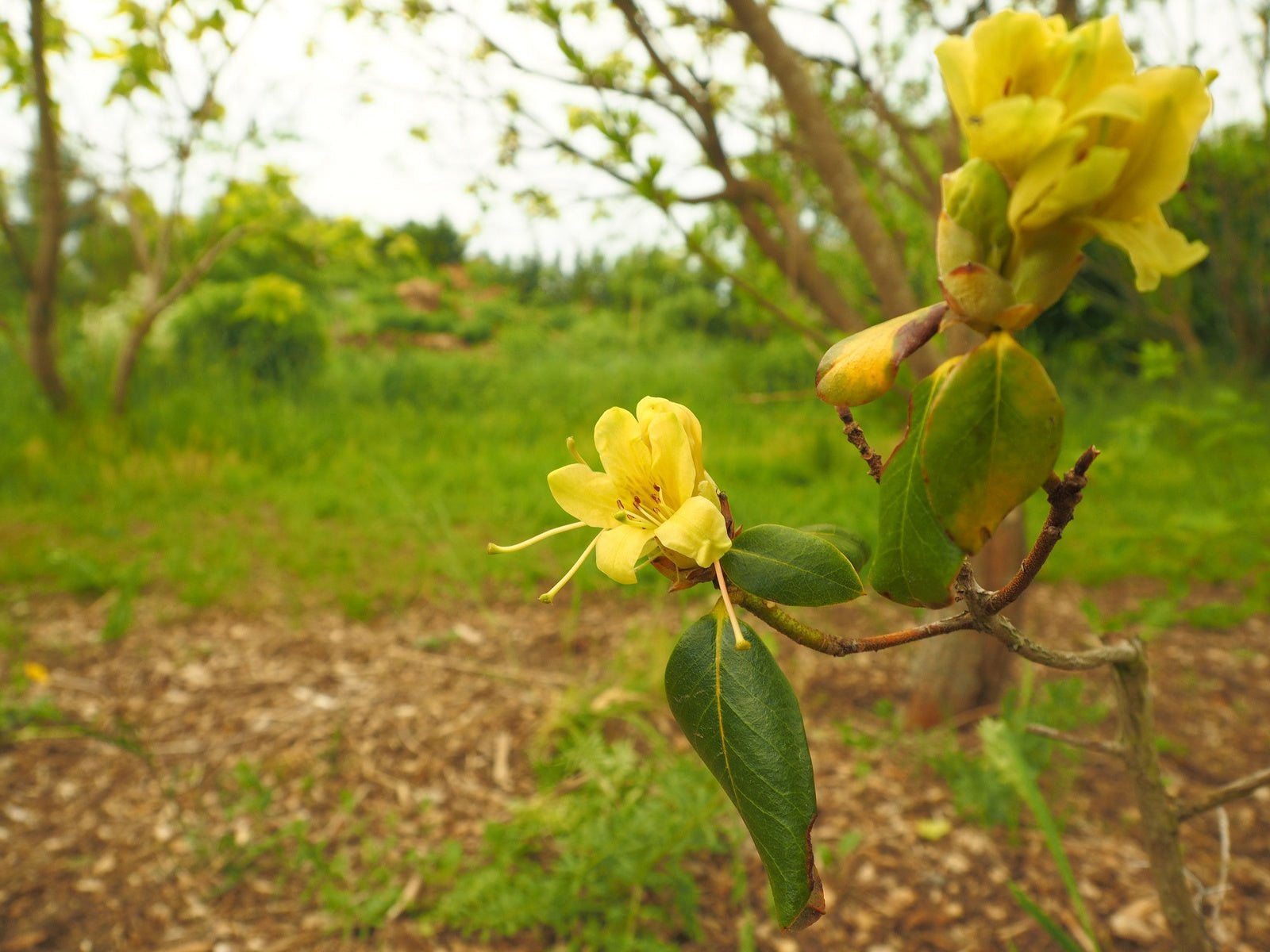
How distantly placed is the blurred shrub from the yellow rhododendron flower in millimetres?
5513

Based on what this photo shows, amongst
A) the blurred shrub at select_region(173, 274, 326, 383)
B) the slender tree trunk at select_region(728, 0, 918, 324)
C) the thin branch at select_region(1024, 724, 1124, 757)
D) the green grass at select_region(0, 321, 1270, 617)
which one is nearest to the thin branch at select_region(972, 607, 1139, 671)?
the thin branch at select_region(1024, 724, 1124, 757)

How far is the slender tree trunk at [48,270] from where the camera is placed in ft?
13.2

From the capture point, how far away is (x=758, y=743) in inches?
17.1

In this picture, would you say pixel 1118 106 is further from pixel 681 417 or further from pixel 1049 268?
pixel 681 417

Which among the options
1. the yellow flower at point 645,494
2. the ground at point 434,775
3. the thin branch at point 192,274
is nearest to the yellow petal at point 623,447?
the yellow flower at point 645,494

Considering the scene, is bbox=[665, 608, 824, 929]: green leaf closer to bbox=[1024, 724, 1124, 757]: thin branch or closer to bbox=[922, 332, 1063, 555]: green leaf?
bbox=[922, 332, 1063, 555]: green leaf

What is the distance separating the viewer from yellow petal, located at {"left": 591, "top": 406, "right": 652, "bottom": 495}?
488 millimetres

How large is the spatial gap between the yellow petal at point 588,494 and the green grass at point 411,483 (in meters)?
1.48

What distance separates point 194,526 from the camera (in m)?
3.43

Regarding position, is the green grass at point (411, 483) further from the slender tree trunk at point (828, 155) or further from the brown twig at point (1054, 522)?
the brown twig at point (1054, 522)

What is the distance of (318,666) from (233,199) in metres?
3.30

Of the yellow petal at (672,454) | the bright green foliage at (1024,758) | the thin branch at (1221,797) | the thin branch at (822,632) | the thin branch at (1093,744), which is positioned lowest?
the bright green foliage at (1024,758)

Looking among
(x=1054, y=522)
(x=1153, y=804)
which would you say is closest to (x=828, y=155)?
(x=1153, y=804)

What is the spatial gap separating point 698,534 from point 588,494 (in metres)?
0.08
